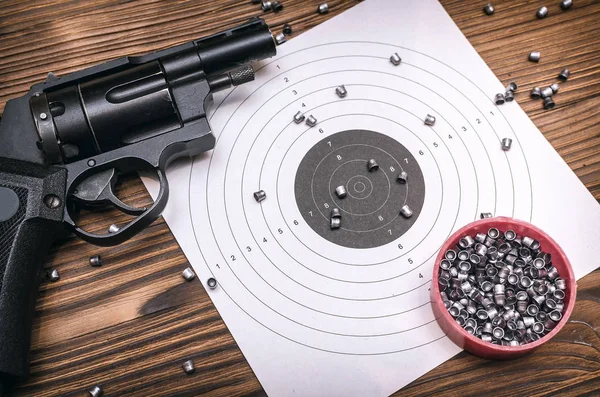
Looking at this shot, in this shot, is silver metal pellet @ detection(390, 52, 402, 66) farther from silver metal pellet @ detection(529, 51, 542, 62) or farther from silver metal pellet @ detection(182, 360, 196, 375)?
silver metal pellet @ detection(182, 360, 196, 375)

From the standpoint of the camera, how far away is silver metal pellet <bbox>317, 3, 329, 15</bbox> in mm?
1778

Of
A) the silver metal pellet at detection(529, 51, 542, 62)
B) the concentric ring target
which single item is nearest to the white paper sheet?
the concentric ring target

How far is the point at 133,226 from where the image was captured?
1503mm

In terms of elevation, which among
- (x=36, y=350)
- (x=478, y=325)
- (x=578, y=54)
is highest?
(x=578, y=54)

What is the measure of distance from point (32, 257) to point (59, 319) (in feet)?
0.70

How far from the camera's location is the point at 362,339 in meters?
1.53

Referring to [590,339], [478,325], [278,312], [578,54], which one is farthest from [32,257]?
[578,54]

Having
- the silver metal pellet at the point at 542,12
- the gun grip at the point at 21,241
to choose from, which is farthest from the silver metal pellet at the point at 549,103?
the gun grip at the point at 21,241

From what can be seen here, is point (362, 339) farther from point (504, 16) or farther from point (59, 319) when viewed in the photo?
point (504, 16)

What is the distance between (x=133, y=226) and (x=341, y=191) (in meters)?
0.52

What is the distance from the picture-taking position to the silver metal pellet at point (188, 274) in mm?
1555

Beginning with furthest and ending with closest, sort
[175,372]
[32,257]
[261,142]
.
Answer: [261,142] < [175,372] < [32,257]

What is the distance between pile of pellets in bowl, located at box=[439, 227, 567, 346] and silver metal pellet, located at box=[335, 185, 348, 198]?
31cm

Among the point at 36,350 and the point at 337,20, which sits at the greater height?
the point at 337,20
